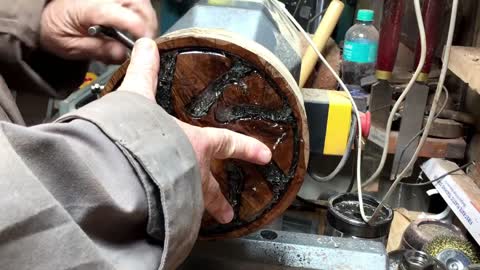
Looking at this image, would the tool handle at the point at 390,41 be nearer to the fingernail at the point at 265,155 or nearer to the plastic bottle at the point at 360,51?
the plastic bottle at the point at 360,51

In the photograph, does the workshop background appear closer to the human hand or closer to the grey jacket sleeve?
the human hand

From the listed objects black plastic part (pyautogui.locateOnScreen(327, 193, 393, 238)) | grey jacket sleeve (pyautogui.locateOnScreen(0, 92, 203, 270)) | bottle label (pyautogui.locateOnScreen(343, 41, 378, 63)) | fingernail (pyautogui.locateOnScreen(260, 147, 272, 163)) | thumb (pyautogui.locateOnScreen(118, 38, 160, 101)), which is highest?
thumb (pyautogui.locateOnScreen(118, 38, 160, 101))

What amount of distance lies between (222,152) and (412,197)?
894mm

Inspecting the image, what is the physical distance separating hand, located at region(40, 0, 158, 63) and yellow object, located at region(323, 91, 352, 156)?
32 centimetres

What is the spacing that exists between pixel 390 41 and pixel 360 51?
8 cm

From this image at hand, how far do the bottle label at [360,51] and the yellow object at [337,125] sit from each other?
550 mm

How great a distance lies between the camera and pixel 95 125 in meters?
0.46

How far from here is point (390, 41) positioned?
1.23 m

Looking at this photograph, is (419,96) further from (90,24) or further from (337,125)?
(90,24)

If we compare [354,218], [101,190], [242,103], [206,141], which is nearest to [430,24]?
[354,218]

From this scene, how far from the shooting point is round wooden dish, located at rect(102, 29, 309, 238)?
2.04 ft

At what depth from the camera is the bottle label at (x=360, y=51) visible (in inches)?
→ 48.1

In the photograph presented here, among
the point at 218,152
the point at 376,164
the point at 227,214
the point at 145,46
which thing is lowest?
the point at 376,164

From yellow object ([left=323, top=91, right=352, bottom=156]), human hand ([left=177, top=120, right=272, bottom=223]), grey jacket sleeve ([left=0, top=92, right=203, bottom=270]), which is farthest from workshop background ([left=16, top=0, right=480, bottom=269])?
grey jacket sleeve ([left=0, top=92, right=203, bottom=270])
